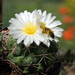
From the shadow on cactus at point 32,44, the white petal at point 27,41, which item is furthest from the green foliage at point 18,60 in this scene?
the white petal at point 27,41

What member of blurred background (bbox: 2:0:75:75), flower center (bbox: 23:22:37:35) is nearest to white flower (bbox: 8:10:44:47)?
flower center (bbox: 23:22:37:35)

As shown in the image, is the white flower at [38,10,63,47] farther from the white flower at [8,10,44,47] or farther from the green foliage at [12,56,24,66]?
the green foliage at [12,56,24,66]

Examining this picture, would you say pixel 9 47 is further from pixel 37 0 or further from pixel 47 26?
pixel 37 0

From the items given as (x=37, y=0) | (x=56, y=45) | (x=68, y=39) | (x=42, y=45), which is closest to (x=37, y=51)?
(x=42, y=45)

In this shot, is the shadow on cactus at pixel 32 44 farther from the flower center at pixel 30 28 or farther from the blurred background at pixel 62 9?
the blurred background at pixel 62 9

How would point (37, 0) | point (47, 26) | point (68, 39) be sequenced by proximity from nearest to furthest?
point (47, 26) → point (68, 39) → point (37, 0)

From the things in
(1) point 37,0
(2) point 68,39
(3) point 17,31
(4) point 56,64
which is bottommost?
(4) point 56,64

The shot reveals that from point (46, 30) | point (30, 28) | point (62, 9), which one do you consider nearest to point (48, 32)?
Result: point (46, 30)
